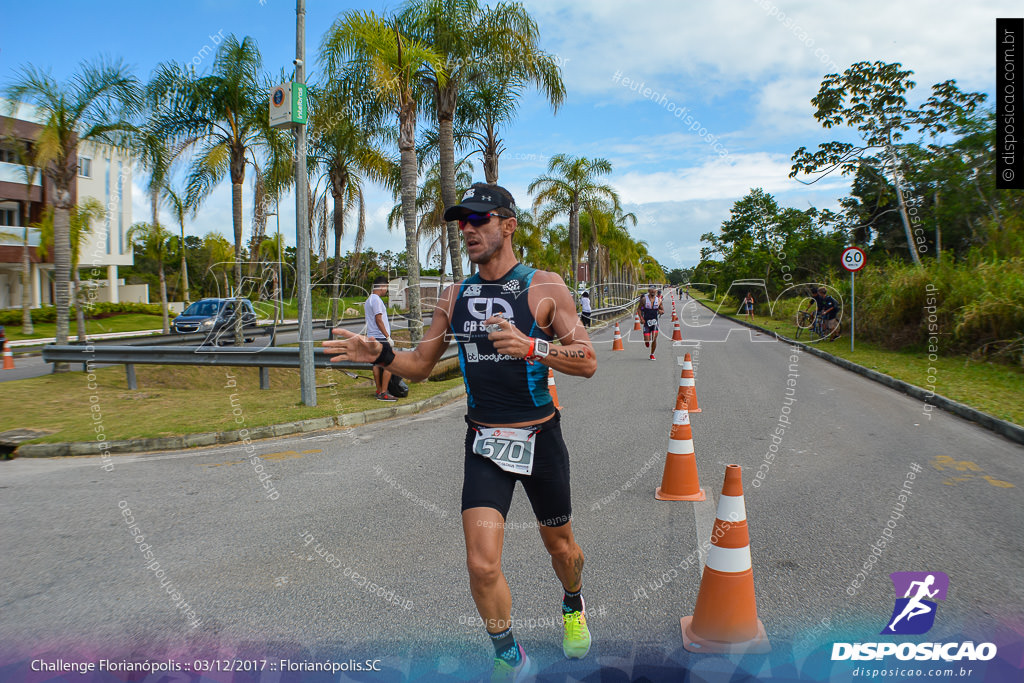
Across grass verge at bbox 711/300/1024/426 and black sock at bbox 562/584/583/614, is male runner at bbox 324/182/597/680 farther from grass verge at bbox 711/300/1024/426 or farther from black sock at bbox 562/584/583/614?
grass verge at bbox 711/300/1024/426

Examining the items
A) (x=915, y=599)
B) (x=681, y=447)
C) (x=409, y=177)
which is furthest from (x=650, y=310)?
(x=915, y=599)

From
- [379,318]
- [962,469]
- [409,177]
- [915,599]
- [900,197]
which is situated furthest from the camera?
[900,197]

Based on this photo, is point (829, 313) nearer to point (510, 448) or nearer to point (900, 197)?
point (900, 197)

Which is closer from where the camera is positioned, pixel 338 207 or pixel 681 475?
pixel 681 475

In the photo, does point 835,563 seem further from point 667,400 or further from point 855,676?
point 667,400

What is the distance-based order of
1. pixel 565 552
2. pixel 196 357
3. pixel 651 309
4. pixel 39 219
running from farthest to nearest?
pixel 39 219, pixel 651 309, pixel 196 357, pixel 565 552

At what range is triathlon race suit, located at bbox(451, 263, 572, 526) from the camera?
2873 millimetres

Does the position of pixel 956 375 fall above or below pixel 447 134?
below

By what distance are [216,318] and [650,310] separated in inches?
576

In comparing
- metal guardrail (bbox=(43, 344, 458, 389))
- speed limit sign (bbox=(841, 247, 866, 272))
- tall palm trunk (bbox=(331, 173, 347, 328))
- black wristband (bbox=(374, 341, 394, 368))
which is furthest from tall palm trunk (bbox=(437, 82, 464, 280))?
black wristband (bbox=(374, 341, 394, 368))

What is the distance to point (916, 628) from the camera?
10.8ft

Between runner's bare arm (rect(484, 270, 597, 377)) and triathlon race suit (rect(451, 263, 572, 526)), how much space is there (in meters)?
0.04

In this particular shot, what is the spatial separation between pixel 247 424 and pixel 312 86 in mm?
15104

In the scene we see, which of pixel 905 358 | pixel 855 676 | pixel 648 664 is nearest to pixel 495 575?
pixel 648 664
